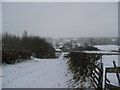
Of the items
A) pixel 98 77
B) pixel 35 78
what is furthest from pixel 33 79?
pixel 98 77

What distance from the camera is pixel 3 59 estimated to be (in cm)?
1445

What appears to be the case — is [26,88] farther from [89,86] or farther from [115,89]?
[115,89]

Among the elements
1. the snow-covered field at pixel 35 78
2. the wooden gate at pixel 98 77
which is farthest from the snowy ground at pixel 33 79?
the wooden gate at pixel 98 77

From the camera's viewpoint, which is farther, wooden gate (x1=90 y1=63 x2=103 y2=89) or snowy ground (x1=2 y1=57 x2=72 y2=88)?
snowy ground (x1=2 y1=57 x2=72 y2=88)

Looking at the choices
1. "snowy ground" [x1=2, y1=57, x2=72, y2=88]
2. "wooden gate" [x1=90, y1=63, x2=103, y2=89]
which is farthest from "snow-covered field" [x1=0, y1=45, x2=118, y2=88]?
"wooden gate" [x1=90, y1=63, x2=103, y2=89]

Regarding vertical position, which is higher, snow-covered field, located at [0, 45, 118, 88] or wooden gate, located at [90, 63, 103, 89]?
wooden gate, located at [90, 63, 103, 89]

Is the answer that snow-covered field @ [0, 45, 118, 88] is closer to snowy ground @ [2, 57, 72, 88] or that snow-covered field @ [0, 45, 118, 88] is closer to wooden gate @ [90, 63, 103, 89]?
snowy ground @ [2, 57, 72, 88]

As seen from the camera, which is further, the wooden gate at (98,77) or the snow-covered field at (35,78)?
the snow-covered field at (35,78)

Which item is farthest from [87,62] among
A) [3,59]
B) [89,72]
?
[3,59]

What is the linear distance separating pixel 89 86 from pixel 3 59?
11.1 metres

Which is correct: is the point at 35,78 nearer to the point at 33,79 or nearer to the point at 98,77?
the point at 33,79

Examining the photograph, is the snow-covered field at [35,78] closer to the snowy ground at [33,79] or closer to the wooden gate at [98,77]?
the snowy ground at [33,79]

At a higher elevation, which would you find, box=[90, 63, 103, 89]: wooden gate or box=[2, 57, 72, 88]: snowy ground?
box=[90, 63, 103, 89]: wooden gate

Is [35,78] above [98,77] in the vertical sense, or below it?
below
